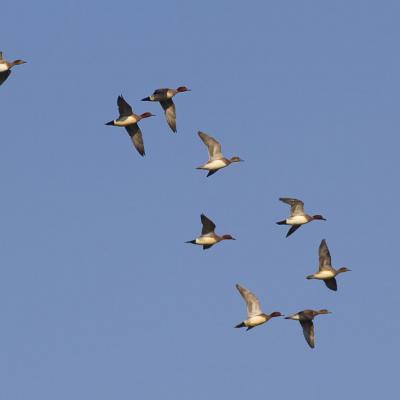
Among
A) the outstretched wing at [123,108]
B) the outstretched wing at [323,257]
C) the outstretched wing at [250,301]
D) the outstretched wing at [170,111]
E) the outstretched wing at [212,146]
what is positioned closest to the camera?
the outstretched wing at [123,108]

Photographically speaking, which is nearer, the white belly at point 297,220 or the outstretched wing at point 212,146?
the outstretched wing at point 212,146

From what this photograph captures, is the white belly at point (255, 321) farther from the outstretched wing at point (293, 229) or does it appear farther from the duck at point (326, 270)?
the outstretched wing at point (293, 229)

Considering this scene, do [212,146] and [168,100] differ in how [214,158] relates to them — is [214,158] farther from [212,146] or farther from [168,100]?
[168,100]

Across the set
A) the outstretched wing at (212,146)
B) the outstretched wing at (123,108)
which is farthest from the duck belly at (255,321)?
the outstretched wing at (123,108)

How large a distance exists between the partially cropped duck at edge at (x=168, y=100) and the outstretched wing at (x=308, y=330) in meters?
10.4

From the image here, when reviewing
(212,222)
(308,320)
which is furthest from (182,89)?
(308,320)

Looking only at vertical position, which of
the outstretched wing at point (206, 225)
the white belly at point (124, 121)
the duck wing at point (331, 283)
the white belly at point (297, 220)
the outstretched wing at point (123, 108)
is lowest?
the duck wing at point (331, 283)

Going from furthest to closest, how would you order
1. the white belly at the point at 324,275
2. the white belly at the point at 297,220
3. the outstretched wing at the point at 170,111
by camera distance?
the white belly at the point at 297,220 < the white belly at the point at 324,275 < the outstretched wing at the point at 170,111

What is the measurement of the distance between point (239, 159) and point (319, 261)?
230 inches

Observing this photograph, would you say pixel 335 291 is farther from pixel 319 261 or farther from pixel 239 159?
pixel 239 159

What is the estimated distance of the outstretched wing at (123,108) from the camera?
2717 inches

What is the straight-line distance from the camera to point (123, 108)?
227 ft

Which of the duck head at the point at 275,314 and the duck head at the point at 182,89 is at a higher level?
the duck head at the point at 182,89

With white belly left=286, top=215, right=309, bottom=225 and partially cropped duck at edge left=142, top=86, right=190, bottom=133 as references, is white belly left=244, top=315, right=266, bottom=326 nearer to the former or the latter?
white belly left=286, top=215, right=309, bottom=225
